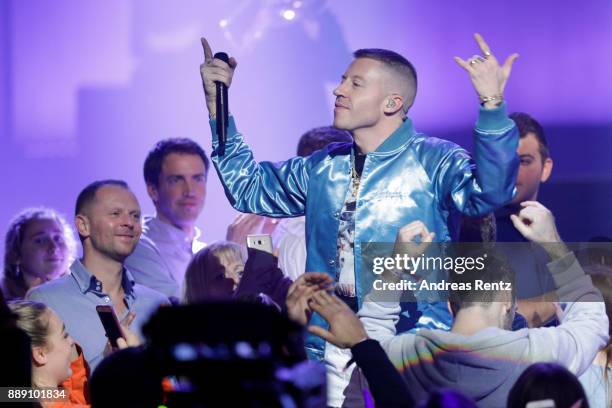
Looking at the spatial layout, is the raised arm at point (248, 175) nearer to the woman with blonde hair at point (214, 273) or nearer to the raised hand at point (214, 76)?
the raised hand at point (214, 76)

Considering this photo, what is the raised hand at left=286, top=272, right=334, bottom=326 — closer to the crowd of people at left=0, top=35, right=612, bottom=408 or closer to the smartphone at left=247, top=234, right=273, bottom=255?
the crowd of people at left=0, top=35, right=612, bottom=408

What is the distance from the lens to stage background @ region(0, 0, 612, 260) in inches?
217

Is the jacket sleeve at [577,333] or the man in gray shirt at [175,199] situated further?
the man in gray shirt at [175,199]

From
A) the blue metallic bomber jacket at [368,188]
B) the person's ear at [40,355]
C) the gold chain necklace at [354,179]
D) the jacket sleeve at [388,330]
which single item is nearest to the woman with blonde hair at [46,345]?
the person's ear at [40,355]

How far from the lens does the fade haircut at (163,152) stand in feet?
18.1

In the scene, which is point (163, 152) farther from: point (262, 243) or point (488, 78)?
point (488, 78)

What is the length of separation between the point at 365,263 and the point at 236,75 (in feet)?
5.58

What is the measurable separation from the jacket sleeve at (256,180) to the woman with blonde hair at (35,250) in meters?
1.16

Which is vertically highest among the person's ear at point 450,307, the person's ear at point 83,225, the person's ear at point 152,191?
the person's ear at point 152,191

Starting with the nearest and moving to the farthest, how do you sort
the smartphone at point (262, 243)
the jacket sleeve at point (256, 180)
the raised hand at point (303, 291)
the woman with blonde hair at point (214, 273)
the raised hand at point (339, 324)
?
the raised hand at point (339, 324), the raised hand at point (303, 291), the jacket sleeve at point (256, 180), the smartphone at point (262, 243), the woman with blonde hair at point (214, 273)

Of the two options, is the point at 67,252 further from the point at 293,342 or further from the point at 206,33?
the point at 293,342

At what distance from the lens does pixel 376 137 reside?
4391 millimetres

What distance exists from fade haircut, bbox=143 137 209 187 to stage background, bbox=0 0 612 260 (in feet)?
0.25

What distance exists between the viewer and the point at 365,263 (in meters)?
4.29
